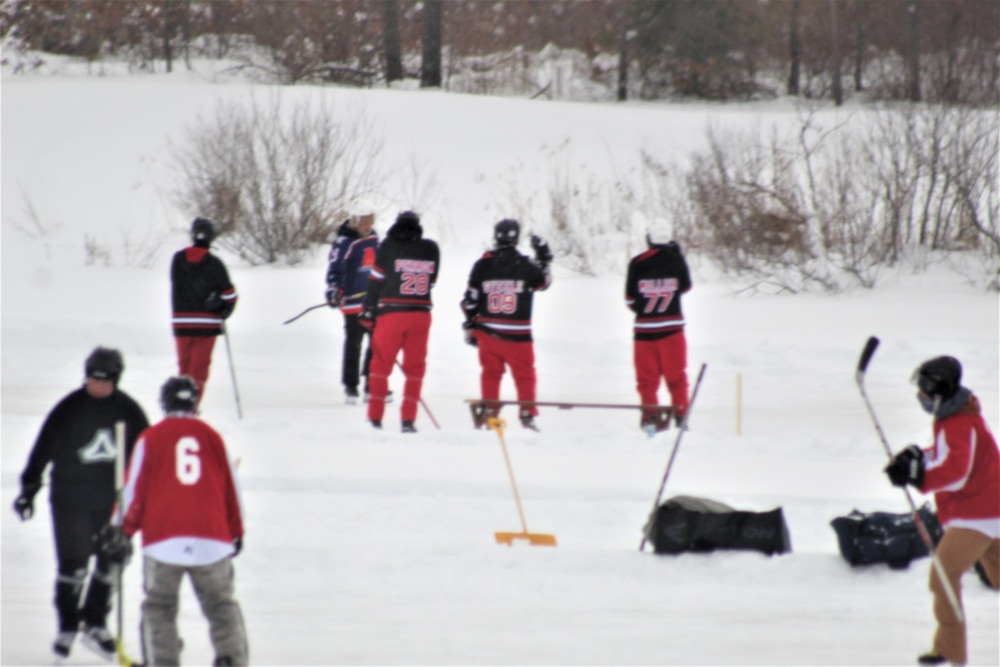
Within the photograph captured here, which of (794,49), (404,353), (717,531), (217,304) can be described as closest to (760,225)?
(404,353)

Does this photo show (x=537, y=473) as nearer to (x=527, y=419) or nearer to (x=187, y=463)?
(x=527, y=419)

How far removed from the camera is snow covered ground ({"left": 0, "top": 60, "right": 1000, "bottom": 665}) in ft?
19.3

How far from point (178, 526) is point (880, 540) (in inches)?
151

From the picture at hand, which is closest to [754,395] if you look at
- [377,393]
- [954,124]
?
[377,393]

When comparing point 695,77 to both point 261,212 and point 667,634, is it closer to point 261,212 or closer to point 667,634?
point 261,212

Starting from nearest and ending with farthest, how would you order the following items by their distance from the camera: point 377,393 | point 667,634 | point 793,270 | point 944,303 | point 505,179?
point 667,634 < point 377,393 < point 944,303 < point 793,270 < point 505,179

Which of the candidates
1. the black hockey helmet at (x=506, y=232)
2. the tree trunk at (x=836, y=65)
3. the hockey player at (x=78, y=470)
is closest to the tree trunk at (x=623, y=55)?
the tree trunk at (x=836, y=65)

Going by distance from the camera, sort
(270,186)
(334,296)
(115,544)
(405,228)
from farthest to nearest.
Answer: (270,186) → (334,296) → (405,228) → (115,544)

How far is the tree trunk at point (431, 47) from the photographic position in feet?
109

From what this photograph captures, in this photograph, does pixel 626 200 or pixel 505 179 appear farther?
pixel 505 179

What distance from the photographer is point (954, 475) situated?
206 inches

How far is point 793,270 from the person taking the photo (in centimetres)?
1819

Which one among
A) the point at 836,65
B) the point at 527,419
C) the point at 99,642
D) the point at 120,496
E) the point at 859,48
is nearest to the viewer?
the point at 120,496

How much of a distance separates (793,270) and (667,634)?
13.1 m
